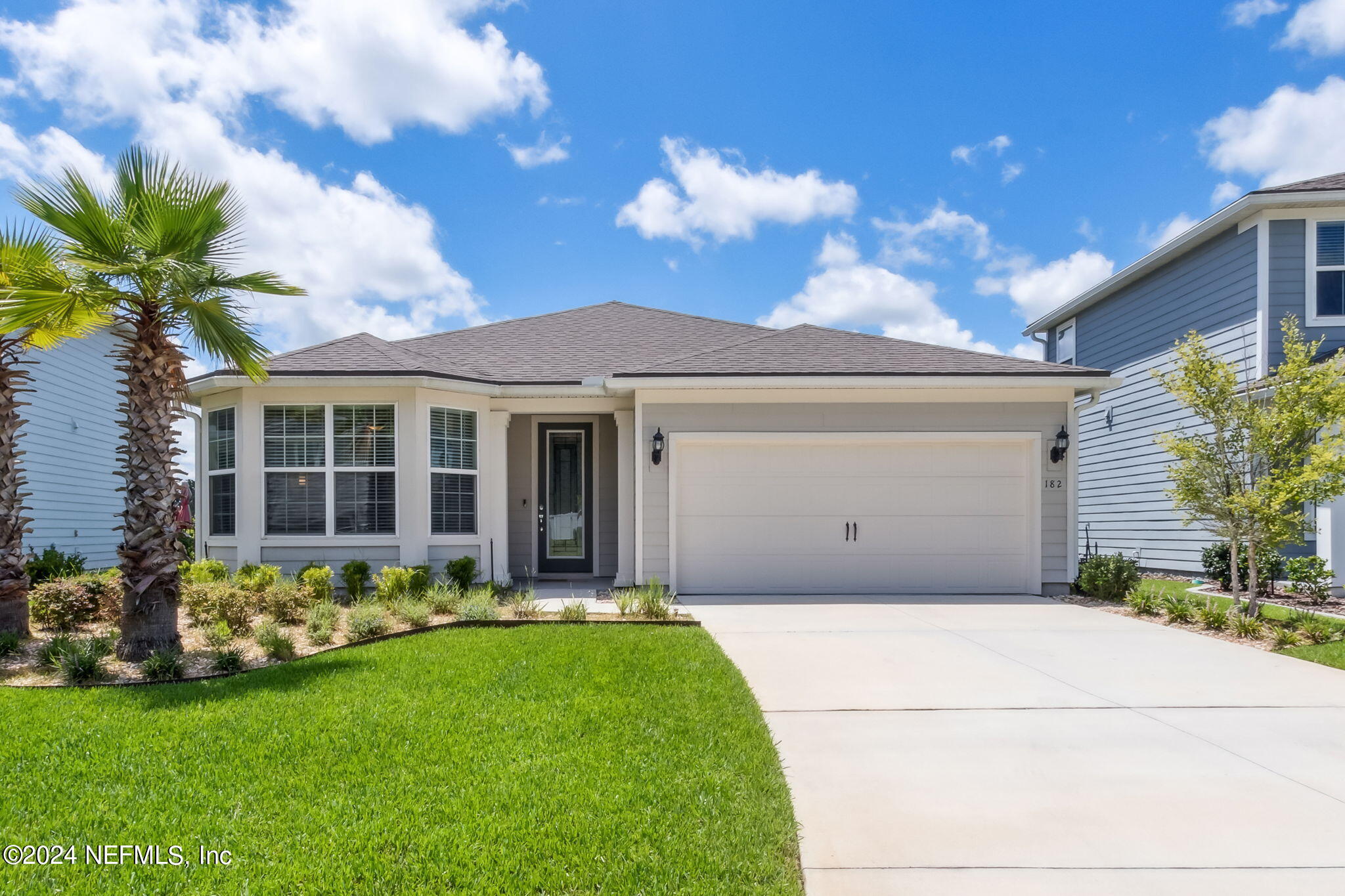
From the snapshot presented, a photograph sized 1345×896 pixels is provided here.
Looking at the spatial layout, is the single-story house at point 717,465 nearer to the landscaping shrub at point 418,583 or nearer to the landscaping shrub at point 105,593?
the landscaping shrub at point 418,583

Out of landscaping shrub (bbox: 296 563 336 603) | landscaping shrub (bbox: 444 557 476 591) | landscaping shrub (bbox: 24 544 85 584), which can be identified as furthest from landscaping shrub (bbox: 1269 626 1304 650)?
landscaping shrub (bbox: 24 544 85 584)

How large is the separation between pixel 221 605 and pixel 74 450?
9.85 metres

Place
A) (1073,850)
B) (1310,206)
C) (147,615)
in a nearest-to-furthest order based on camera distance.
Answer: (1073,850)
(147,615)
(1310,206)

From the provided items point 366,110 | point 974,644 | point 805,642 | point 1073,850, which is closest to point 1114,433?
point 974,644

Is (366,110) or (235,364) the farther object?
(366,110)

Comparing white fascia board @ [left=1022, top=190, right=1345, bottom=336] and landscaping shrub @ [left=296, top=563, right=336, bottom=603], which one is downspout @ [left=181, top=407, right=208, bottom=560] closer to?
landscaping shrub @ [left=296, top=563, right=336, bottom=603]

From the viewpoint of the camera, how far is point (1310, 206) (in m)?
10.5

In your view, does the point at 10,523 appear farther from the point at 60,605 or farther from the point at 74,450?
the point at 74,450

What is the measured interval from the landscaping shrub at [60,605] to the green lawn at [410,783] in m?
2.43

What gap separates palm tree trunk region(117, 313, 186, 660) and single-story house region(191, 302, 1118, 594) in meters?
3.36

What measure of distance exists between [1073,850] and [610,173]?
41.5ft

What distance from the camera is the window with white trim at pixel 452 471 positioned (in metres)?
9.49

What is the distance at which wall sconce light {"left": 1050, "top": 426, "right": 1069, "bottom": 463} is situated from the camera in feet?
31.8

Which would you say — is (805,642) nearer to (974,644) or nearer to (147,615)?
(974,644)
